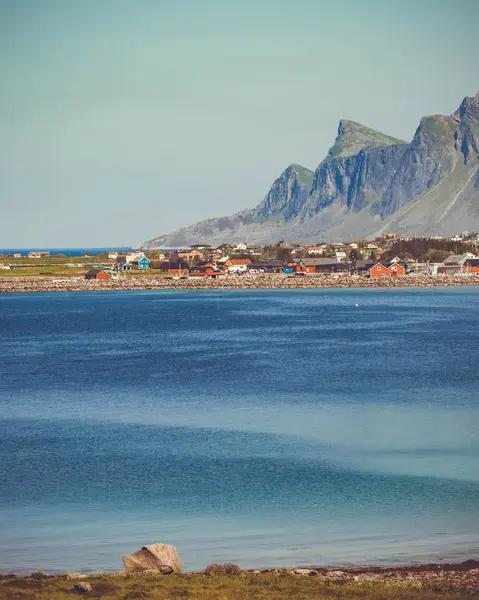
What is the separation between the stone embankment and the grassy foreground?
370 ft

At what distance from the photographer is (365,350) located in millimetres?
50062

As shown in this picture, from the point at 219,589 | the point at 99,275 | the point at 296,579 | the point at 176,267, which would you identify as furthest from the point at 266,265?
the point at 219,589

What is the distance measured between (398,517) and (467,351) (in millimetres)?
32206

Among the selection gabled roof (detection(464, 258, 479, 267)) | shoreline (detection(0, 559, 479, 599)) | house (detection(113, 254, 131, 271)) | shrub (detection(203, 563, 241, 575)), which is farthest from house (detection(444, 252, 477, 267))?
shrub (detection(203, 563, 241, 575))

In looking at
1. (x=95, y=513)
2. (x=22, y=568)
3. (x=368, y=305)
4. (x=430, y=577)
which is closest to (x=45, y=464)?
(x=95, y=513)

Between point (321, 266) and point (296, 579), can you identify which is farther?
point (321, 266)

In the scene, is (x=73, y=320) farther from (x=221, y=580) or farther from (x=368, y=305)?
(x=221, y=580)

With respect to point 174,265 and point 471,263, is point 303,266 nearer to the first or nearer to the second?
point 174,265

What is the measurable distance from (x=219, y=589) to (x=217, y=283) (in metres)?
120

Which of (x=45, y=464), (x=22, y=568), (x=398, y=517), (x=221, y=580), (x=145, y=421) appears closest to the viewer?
(x=221, y=580)

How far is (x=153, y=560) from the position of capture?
45.8 feet

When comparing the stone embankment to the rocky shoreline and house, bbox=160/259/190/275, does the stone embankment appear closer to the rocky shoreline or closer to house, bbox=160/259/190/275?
house, bbox=160/259/190/275

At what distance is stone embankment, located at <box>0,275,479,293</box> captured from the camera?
417 feet

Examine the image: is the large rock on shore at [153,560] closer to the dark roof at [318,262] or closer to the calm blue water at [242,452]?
the calm blue water at [242,452]
